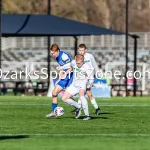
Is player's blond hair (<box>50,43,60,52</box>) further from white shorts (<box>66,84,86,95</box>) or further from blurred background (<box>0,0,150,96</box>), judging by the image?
blurred background (<box>0,0,150,96</box>)

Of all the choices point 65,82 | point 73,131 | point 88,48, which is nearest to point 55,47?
point 65,82

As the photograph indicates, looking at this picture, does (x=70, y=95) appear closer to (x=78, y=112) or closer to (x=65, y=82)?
(x=78, y=112)

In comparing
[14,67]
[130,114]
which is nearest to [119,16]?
[14,67]

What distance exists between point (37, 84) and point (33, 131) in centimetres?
2720

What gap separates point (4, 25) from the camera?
4206cm

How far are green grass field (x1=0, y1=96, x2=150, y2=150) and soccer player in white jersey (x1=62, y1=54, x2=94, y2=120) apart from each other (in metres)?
0.48

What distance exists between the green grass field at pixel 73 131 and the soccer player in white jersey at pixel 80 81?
48 centimetres

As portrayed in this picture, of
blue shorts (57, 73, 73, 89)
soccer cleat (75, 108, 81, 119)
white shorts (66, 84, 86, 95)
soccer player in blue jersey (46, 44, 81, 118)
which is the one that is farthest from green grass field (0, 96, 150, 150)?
blue shorts (57, 73, 73, 89)

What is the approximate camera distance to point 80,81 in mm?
22422

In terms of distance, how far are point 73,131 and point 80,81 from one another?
13.8ft

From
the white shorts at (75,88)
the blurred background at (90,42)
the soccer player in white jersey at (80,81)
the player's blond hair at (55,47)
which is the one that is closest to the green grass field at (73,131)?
the soccer player in white jersey at (80,81)

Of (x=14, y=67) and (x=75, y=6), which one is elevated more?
(x=75, y=6)

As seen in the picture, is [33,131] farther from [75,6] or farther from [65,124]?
[75,6]

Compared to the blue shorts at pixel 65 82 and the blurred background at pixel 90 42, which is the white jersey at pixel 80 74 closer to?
the blue shorts at pixel 65 82
